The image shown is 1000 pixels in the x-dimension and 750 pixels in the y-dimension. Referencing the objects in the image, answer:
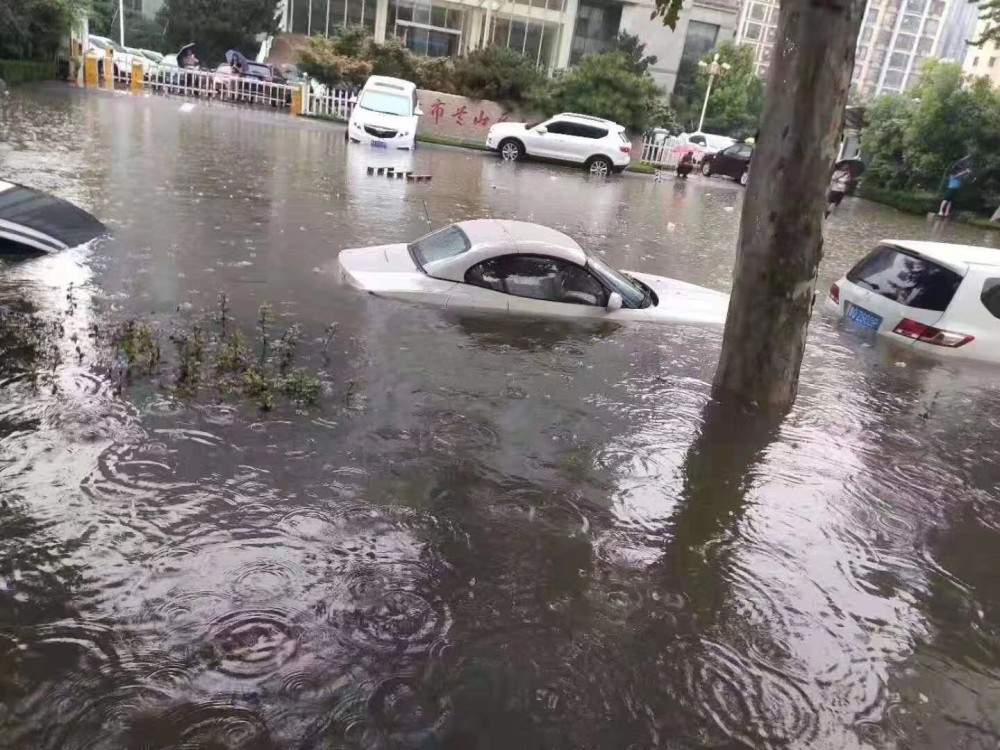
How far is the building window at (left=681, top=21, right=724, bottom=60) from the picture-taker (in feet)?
154

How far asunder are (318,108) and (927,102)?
22892 millimetres

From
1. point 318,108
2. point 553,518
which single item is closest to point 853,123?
point 318,108

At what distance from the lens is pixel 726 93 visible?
5153cm

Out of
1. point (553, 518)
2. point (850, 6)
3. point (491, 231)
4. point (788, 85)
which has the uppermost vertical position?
point (850, 6)

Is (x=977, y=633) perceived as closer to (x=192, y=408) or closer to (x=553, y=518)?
(x=553, y=518)

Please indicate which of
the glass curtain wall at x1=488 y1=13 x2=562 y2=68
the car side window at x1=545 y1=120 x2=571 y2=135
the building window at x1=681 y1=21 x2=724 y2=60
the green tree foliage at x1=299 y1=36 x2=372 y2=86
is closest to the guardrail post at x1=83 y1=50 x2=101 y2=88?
the green tree foliage at x1=299 y1=36 x2=372 y2=86

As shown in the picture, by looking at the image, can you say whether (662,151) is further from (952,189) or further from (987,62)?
(987,62)

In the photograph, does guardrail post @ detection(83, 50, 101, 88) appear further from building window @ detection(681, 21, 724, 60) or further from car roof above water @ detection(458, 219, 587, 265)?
building window @ detection(681, 21, 724, 60)

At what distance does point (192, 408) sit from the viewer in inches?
218

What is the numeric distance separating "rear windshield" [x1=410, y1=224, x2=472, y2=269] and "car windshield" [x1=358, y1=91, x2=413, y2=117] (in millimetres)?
16402

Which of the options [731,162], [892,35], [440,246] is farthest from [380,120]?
[892,35]

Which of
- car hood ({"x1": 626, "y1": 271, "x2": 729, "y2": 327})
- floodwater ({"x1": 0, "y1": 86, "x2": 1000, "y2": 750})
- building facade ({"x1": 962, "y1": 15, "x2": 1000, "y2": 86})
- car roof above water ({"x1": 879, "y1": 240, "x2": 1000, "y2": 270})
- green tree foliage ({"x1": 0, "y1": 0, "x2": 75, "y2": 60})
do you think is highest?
building facade ({"x1": 962, "y1": 15, "x2": 1000, "y2": 86})

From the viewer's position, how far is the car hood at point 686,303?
8.62m

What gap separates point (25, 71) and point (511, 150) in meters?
16.9
